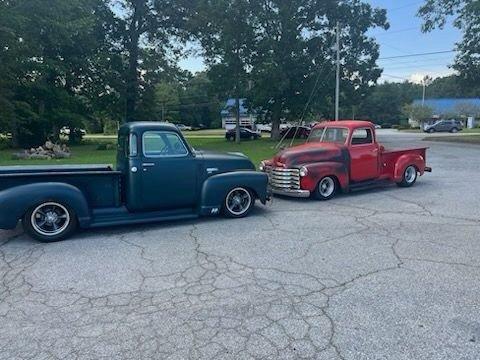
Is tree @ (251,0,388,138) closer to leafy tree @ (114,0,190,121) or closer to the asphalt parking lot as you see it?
leafy tree @ (114,0,190,121)

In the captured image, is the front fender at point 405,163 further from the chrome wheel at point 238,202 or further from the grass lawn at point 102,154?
the grass lawn at point 102,154

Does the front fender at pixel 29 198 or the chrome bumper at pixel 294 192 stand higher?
the front fender at pixel 29 198

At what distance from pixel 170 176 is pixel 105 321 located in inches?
133

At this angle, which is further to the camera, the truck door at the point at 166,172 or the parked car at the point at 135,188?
the truck door at the point at 166,172

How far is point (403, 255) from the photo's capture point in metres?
5.22

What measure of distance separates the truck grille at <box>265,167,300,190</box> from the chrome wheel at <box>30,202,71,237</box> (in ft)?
15.6

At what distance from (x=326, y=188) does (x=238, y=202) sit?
2756 mm

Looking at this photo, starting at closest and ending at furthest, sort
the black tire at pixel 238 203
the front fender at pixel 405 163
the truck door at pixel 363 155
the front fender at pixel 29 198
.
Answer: the front fender at pixel 29 198
the black tire at pixel 238 203
the truck door at pixel 363 155
the front fender at pixel 405 163

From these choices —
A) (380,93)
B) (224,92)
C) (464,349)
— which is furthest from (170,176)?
(380,93)

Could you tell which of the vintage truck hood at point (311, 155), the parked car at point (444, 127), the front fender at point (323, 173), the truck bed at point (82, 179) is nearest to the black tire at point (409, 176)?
the front fender at point (323, 173)

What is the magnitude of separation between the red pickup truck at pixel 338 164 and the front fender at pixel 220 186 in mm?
1736

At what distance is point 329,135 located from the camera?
1012 cm

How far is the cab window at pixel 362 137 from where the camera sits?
9695 mm

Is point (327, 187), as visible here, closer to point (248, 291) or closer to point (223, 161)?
point (223, 161)
